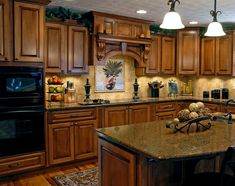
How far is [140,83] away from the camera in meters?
5.78

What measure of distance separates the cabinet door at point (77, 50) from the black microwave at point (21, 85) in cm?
81

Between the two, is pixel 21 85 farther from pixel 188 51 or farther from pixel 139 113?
pixel 188 51

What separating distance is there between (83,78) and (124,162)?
119 inches

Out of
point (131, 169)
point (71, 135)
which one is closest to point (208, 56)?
point (71, 135)

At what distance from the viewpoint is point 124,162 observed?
2.11m

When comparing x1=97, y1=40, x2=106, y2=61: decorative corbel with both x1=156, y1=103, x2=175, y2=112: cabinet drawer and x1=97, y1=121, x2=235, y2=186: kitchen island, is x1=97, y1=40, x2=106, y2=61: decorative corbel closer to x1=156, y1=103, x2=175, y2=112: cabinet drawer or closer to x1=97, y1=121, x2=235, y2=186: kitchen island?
x1=156, y1=103, x2=175, y2=112: cabinet drawer

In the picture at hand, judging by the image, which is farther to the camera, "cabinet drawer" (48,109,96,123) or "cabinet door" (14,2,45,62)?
"cabinet drawer" (48,109,96,123)

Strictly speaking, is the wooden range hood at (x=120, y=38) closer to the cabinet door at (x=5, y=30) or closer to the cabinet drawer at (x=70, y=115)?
the cabinet drawer at (x=70, y=115)

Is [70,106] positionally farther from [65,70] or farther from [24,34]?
[24,34]

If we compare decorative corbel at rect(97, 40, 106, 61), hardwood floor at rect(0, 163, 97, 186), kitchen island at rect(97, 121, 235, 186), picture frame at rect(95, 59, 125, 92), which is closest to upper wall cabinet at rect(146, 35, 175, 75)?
picture frame at rect(95, 59, 125, 92)

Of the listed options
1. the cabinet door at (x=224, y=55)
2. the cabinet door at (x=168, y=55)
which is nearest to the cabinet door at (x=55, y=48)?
the cabinet door at (x=168, y=55)

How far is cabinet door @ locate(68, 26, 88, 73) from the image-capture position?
4.47 m

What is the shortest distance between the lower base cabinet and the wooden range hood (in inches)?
48.3

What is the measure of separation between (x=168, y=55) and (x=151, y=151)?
169 inches
